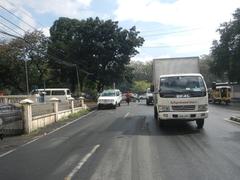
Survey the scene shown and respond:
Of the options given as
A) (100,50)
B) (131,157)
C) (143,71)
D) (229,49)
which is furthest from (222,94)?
(143,71)

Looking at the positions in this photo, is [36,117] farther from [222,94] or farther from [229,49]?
[229,49]

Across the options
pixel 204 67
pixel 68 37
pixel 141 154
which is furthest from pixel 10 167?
pixel 204 67

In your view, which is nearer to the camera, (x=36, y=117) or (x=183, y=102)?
(x=183, y=102)

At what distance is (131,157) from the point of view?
11453mm

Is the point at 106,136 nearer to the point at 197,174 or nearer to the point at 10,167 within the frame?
the point at 10,167

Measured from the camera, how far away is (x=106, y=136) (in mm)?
16875

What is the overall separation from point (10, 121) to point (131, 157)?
388 inches

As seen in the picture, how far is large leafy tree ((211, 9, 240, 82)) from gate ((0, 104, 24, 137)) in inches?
1759

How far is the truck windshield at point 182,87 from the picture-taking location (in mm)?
17812

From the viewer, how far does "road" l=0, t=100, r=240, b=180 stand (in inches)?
366

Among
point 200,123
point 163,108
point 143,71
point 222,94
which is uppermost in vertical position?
point 143,71

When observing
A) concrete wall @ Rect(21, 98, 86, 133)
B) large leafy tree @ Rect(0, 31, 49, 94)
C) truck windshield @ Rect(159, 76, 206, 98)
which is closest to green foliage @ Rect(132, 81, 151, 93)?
large leafy tree @ Rect(0, 31, 49, 94)

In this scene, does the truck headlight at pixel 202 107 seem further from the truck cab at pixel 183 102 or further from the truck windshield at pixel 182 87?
the truck windshield at pixel 182 87

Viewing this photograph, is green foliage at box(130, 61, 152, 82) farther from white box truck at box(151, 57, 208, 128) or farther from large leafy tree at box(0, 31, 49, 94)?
white box truck at box(151, 57, 208, 128)
